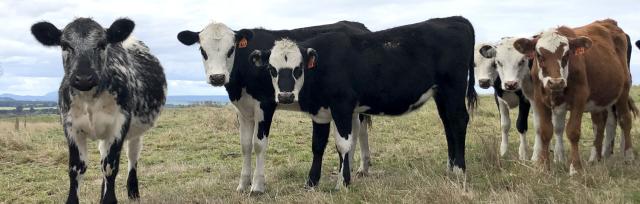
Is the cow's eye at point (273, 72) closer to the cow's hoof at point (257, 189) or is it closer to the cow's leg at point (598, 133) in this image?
the cow's hoof at point (257, 189)

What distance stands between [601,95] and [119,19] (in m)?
5.68

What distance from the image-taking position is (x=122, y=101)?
6332 mm

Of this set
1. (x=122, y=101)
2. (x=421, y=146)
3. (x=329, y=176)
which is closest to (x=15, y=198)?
(x=122, y=101)

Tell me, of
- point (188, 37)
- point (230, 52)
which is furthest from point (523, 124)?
point (188, 37)

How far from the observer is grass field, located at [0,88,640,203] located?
5.45m

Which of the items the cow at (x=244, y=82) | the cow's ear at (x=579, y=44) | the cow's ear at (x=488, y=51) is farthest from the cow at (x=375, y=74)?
the cow's ear at (x=579, y=44)

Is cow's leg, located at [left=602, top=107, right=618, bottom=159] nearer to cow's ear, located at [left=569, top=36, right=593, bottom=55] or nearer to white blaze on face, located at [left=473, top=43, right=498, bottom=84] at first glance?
white blaze on face, located at [left=473, top=43, right=498, bottom=84]

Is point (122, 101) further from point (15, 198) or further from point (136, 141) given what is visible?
point (15, 198)

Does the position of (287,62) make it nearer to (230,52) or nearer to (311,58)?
(311,58)

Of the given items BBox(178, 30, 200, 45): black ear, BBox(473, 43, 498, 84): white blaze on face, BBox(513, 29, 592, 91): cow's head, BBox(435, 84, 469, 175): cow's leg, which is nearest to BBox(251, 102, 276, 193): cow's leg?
BBox(178, 30, 200, 45): black ear

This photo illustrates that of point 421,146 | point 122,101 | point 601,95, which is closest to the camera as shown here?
point 122,101

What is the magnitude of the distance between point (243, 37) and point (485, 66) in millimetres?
3882

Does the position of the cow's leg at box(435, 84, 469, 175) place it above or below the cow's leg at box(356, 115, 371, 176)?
above

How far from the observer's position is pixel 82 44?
5926mm
